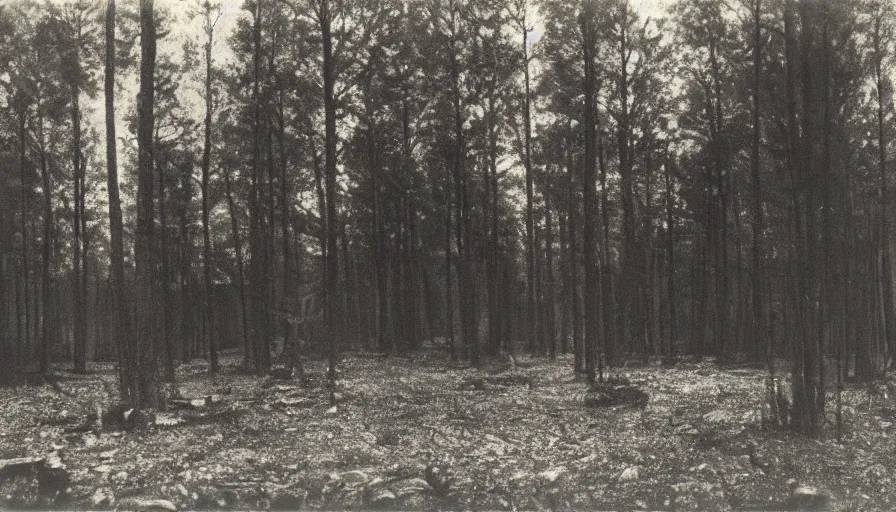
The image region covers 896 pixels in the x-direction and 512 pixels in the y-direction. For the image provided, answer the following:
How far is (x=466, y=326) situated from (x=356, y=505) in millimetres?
17873

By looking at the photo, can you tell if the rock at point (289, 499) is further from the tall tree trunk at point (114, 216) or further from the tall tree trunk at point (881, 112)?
the tall tree trunk at point (881, 112)

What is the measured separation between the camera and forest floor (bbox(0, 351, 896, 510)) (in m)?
7.69

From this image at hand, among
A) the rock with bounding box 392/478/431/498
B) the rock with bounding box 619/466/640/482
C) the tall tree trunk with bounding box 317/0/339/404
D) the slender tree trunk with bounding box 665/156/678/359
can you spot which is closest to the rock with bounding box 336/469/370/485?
the rock with bounding box 392/478/431/498

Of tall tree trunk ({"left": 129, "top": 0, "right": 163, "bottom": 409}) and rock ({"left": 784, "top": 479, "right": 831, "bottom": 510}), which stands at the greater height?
tall tree trunk ({"left": 129, "top": 0, "right": 163, "bottom": 409})

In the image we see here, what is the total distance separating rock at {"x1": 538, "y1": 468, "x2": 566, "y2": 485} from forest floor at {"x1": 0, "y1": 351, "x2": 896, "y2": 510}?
0.05 ft

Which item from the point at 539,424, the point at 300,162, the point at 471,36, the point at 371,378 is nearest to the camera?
the point at 539,424

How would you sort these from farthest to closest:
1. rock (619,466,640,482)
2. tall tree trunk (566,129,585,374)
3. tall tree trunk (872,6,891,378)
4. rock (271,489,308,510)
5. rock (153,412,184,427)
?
tall tree trunk (566,129,585,374) < tall tree trunk (872,6,891,378) < rock (153,412,184,427) < rock (619,466,640,482) < rock (271,489,308,510)

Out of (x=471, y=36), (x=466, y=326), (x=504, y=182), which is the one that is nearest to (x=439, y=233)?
(x=504, y=182)

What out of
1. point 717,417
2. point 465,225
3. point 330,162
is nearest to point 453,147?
point 465,225

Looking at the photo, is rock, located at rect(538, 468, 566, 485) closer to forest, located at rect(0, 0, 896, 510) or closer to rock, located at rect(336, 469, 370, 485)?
forest, located at rect(0, 0, 896, 510)

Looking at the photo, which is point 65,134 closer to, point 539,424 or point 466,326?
point 466,326

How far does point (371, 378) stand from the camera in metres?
18.3

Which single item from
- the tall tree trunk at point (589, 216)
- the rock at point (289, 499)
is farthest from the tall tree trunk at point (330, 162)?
the rock at point (289, 499)

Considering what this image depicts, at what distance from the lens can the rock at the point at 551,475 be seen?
8.13 metres
